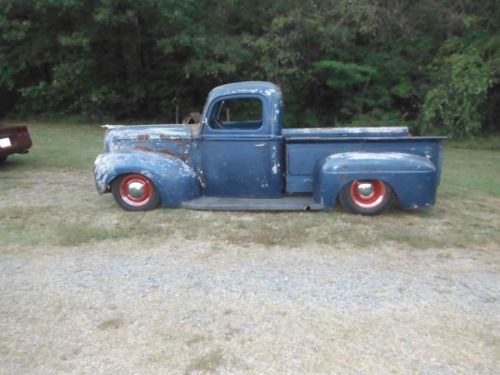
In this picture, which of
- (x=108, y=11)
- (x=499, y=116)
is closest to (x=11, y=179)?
(x=108, y=11)

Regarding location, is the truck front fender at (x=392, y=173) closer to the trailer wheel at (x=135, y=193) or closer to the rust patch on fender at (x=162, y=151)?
the rust patch on fender at (x=162, y=151)

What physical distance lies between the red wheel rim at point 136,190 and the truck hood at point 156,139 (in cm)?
44

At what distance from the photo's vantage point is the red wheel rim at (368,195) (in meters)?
5.90

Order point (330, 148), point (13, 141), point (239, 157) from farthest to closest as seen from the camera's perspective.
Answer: point (13, 141) → point (239, 157) → point (330, 148)

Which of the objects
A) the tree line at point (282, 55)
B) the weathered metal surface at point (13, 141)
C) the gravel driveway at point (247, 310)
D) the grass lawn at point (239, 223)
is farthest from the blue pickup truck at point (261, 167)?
the tree line at point (282, 55)

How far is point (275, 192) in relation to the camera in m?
6.36

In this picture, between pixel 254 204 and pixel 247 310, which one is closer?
pixel 247 310

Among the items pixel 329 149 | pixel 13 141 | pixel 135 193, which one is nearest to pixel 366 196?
pixel 329 149

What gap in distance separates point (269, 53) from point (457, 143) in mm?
6200

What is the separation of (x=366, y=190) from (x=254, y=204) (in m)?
1.35

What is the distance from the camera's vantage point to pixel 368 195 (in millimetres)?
5965

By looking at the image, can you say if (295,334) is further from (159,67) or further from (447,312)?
(159,67)

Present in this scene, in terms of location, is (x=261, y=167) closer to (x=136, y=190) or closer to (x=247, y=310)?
(x=136, y=190)

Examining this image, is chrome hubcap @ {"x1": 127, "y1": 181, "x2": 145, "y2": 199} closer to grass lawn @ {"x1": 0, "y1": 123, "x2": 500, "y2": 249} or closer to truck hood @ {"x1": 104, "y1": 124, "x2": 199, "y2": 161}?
grass lawn @ {"x1": 0, "y1": 123, "x2": 500, "y2": 249}
